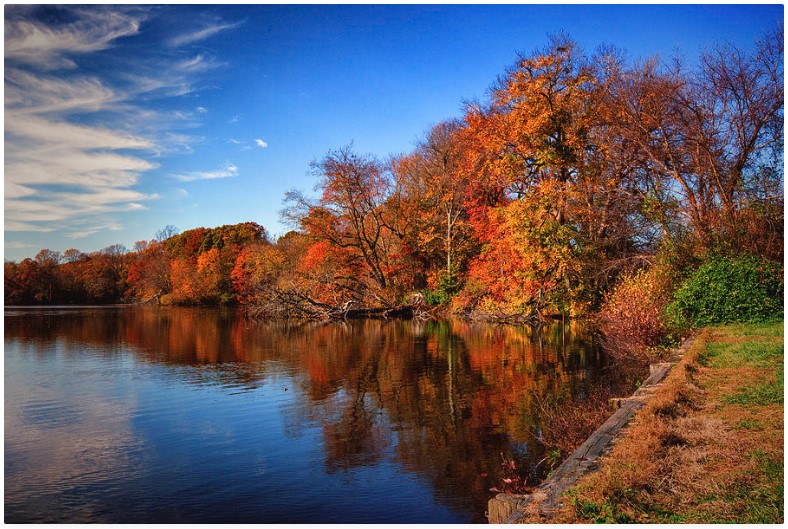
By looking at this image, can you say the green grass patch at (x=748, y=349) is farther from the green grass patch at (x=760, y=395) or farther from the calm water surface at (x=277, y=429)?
the calm water surface at (x=277, y=429)

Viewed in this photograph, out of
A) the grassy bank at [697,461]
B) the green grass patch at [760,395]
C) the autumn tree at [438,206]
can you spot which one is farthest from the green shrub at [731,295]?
the autumn tree at [438,206]

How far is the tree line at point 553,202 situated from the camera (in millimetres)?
20609

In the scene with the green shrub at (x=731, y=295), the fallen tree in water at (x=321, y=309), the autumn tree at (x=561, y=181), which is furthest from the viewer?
the fallen tree in water at (x=321, y=309)

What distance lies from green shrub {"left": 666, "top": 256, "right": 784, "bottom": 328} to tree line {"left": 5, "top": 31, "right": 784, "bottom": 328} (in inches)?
59.9

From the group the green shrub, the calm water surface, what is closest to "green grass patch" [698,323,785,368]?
the green shrub

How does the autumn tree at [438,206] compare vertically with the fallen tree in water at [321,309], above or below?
above

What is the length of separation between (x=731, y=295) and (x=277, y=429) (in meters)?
12.5

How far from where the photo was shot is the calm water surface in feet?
23.0

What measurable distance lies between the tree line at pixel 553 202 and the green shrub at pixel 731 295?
152 cm

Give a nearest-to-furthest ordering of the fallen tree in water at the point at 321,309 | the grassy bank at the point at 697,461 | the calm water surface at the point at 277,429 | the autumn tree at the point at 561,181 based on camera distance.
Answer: the grassy bank at the point at 697,461
the calm water surface at the point at 277,429
the autumn tree at the point at 561,181
the fallen tree in water at the point at 321,309

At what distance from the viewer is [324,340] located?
24172mm

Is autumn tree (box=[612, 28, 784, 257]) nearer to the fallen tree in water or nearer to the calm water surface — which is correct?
the calm water surface

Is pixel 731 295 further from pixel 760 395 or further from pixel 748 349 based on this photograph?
pixel 760 395

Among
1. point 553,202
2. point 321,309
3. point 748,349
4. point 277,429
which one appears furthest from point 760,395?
point 321,309
